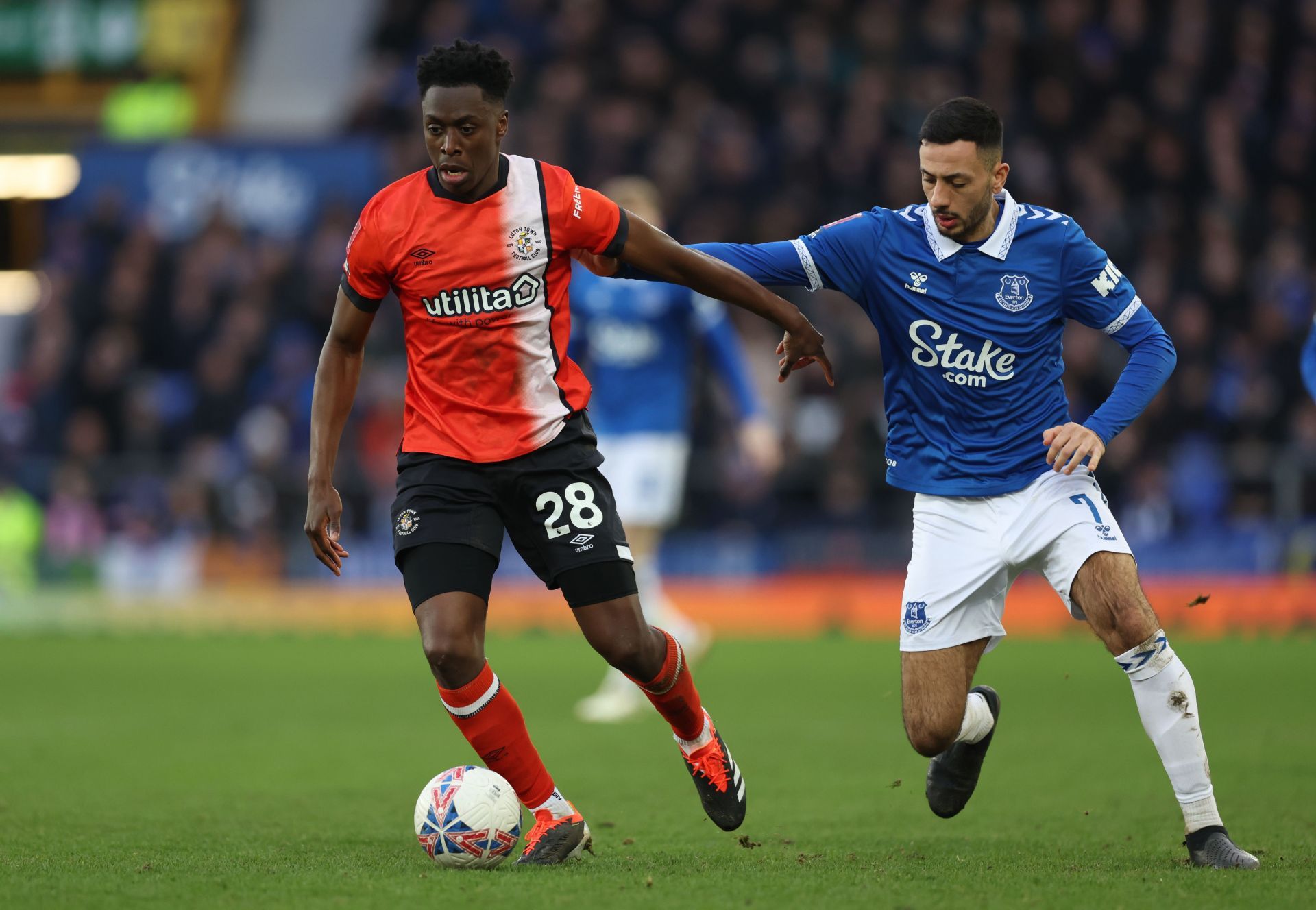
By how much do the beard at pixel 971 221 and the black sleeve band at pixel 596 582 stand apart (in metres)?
1.58

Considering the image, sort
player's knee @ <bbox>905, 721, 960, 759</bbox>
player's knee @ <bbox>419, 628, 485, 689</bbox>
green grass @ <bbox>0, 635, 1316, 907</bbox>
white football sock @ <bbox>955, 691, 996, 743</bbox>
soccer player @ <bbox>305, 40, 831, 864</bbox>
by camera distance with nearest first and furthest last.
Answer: green grass @ <bbox>0, 635, 1316, 907</bbox>, player's knee @ <bbox>419, 628, 485, 689</bbox>, soccer player @ <bbox>305, 40, 831, 864</bbox>, player's knee @ <bbox>905, 721, 960, 759</bbox>, white football sock @ <bbox>955, 691, 996, 743</bbox>

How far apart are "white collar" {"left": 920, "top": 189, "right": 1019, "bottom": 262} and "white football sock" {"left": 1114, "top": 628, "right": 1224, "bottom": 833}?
4.56 feet

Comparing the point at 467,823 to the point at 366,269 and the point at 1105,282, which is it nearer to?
the point at 366,269

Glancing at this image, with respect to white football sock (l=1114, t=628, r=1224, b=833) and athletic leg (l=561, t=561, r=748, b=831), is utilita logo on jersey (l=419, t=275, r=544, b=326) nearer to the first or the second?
athletic leg (l=561, t=561, r=748, b=831)

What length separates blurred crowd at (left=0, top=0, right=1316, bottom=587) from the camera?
52.3 ft

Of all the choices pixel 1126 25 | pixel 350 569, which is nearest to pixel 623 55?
pixel 1126 25

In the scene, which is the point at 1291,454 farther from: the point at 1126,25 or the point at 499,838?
the point at 499,838

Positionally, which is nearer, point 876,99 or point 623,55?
point 876,99

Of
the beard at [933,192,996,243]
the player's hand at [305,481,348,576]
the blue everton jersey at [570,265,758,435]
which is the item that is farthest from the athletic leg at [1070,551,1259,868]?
the blue everton jersey at [570,265,758,435]

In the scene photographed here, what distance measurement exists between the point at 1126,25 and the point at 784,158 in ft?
13.9

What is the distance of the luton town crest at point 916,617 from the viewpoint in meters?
5.93

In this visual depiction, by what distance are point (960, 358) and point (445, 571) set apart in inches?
74.4

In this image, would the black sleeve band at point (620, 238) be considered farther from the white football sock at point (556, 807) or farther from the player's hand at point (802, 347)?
the white football sock at point (556, 807)

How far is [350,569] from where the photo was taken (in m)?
16.8
